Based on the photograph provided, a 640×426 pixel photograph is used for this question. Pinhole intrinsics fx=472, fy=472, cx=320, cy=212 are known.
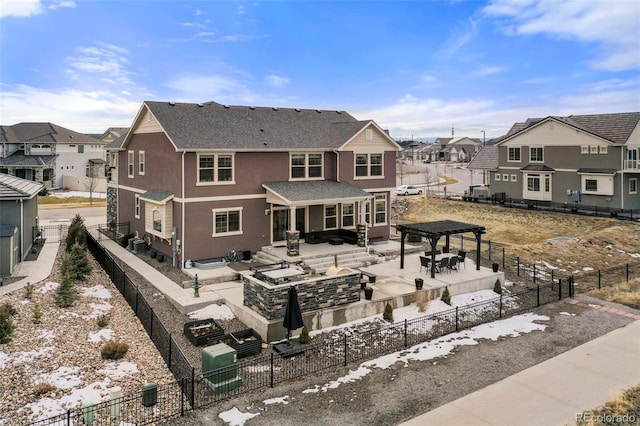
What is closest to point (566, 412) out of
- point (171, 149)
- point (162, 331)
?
point (162, 331)

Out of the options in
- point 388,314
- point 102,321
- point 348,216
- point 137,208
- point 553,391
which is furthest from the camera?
point 137,208

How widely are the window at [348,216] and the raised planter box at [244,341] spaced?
496 inches

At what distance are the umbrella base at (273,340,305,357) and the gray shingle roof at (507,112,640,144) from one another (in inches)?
1470

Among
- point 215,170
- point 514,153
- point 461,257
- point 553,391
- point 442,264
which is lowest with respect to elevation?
point 553,391

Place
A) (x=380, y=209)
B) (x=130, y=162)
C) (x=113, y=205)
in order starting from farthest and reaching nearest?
(x=113, y=205), (x=130, y=162), (x=380, y=209)

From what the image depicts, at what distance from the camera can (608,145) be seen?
40.8 meters

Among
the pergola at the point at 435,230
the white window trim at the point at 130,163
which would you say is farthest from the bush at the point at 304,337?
the white window trim at the point at 130,163

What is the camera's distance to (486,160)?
5447 cm

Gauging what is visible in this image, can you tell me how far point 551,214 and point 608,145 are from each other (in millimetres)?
7527

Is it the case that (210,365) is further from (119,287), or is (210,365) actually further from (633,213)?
(633,213)

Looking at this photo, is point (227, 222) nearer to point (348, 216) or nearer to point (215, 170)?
point (215, 170)

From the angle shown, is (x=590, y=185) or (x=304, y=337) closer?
(x=304, y=337)

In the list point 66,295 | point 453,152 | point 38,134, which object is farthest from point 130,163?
point 453,152

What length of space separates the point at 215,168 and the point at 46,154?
168 feet
